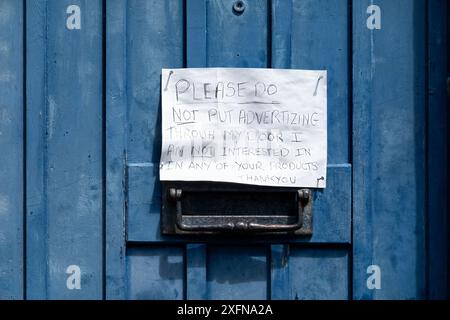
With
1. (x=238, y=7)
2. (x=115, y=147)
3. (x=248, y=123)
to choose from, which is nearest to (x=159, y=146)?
(x=115, y=147)

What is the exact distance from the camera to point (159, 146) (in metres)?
3.04

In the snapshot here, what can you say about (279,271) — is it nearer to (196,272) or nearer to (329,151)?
(196,272)

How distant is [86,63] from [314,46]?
29.0 inches

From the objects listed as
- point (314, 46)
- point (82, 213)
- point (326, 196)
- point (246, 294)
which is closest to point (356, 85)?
point (314, 46)

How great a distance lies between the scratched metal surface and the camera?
3027 mm

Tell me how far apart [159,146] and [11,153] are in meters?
0.48

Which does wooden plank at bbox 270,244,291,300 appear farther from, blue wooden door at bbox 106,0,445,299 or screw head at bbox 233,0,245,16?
screw head at bbox 233,0,245,16

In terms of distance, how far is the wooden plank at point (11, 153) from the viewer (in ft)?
9.96

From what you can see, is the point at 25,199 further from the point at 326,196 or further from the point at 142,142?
the point at 326,196

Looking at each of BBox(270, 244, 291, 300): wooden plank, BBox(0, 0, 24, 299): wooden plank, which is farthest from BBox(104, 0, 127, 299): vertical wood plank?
BBox(270, 244, 291, 300): wooden plank

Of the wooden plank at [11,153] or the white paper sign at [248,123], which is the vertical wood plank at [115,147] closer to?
the white paper sign at [248,123]

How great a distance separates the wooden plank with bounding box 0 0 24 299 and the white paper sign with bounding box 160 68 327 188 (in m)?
0.47

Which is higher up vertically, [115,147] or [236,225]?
[115,147]

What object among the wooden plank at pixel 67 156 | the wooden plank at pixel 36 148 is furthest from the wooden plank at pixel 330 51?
the wooden plank at pixel 36 148
